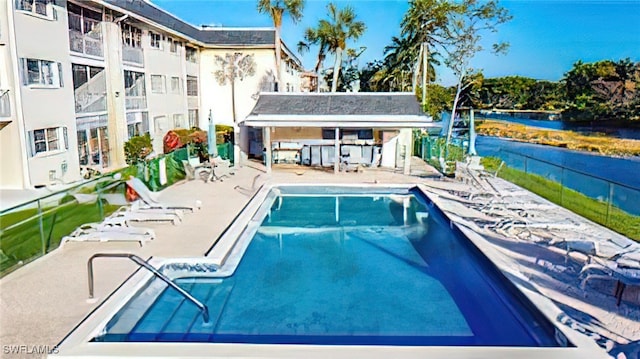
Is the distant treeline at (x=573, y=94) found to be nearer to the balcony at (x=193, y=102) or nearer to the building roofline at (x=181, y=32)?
the building roofline at (x=181, y=32)

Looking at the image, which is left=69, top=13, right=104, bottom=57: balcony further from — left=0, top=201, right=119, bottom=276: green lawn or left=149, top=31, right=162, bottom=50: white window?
left=0, top=201, right=119, bottom=276: green lawn

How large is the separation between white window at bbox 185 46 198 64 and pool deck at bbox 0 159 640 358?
2063 centimetres

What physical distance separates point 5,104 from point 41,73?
241 centimetres

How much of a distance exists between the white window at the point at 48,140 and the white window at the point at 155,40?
32.3 feet

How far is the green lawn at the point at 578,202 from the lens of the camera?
37.6 feet

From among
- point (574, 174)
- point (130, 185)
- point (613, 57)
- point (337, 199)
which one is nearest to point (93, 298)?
point (130, 185)

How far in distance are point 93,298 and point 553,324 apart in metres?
6.57

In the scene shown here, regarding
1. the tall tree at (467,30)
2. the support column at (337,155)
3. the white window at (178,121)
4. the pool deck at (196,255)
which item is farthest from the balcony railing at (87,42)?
the tall tree at (467,30)

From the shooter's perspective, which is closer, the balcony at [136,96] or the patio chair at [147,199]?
the patio chair at [147,199]

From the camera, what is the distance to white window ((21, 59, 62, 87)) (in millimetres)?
17875

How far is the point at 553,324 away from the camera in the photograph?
6559mm

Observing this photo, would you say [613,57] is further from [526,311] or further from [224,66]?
[526,311]

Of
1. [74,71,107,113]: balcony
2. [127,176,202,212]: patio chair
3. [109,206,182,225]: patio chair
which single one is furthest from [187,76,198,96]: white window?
[109,206,182,225]: patio chair

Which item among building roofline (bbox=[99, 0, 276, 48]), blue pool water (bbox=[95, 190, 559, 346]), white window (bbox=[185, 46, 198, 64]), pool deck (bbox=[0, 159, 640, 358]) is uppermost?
building roofline (bbox=[99, 0, 276, 48])
